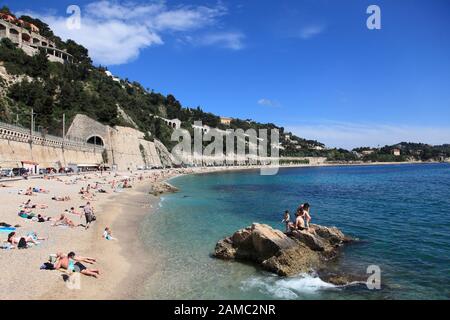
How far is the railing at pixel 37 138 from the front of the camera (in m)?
42.3

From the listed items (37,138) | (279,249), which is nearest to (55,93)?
(37,138)

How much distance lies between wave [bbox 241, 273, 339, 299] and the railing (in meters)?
39.4

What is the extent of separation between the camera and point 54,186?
35844 mm

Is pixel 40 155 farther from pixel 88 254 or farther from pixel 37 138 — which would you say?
pixel 88 254

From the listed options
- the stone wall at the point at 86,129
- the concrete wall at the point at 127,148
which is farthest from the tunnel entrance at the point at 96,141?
the concrete wall at the point at 127,148

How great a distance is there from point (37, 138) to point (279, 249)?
47.0 meters

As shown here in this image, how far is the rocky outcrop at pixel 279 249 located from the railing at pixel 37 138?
121 ft

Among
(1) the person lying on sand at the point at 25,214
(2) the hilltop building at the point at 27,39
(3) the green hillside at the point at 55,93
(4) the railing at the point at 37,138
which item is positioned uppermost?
(2) the hilltop building at the point at 27,39

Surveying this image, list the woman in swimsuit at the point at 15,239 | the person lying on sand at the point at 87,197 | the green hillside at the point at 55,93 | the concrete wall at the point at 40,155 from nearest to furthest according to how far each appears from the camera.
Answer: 1. the woman in swimsuit at the point at 15,239
2. the person lying on sand at the point at 87,197
3. the concrete wall at the point at 40,155
4. the green hillside at the point at 55,93

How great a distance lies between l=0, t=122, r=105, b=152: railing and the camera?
139ft

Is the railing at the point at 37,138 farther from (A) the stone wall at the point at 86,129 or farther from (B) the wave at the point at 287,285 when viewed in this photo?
(B) the wave at the point at 287,285

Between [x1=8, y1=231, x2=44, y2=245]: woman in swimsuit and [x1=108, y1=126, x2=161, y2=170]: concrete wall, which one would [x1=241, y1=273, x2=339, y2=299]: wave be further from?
[x1=108, y1=126, x2=161, y2=170]: concrete wall

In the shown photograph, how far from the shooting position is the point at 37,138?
50.5 m
